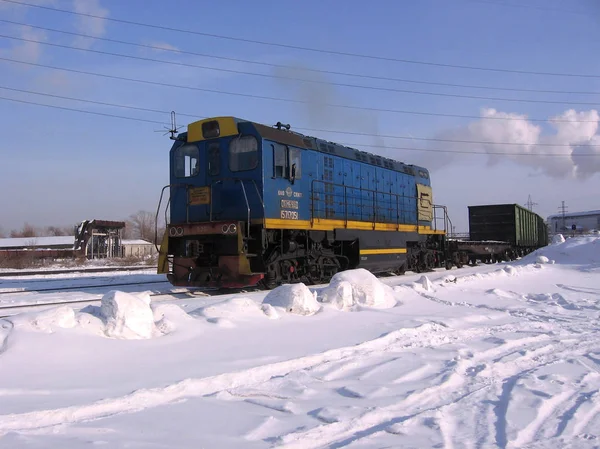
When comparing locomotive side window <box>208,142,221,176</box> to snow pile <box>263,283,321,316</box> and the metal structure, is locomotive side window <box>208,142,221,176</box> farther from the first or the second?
the metal structure

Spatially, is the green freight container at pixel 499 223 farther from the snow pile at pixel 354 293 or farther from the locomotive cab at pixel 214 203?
the snow pile at pixel 354 293

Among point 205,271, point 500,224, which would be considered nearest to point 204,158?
point 205,271

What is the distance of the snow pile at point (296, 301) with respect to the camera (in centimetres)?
739

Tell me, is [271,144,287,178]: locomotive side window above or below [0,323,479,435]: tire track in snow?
above

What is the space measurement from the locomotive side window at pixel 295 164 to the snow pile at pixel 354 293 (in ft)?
12.1

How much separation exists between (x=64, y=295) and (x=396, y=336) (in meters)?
7.75

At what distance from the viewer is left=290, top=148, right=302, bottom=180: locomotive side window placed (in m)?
11.6

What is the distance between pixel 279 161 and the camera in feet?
37.0

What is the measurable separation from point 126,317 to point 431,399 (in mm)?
3272

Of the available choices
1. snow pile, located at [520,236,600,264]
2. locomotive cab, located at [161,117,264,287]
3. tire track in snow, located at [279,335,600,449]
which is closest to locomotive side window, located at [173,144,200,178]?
locomotive cab, located at [161,117,264,287]

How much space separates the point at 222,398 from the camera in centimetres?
400

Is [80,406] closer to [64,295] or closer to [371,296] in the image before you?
[371,296]

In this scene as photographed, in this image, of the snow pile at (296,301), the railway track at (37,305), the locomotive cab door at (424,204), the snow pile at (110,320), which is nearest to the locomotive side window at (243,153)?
the railway track at (37,305)

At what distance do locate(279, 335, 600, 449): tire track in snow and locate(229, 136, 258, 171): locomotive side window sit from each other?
6.65m
